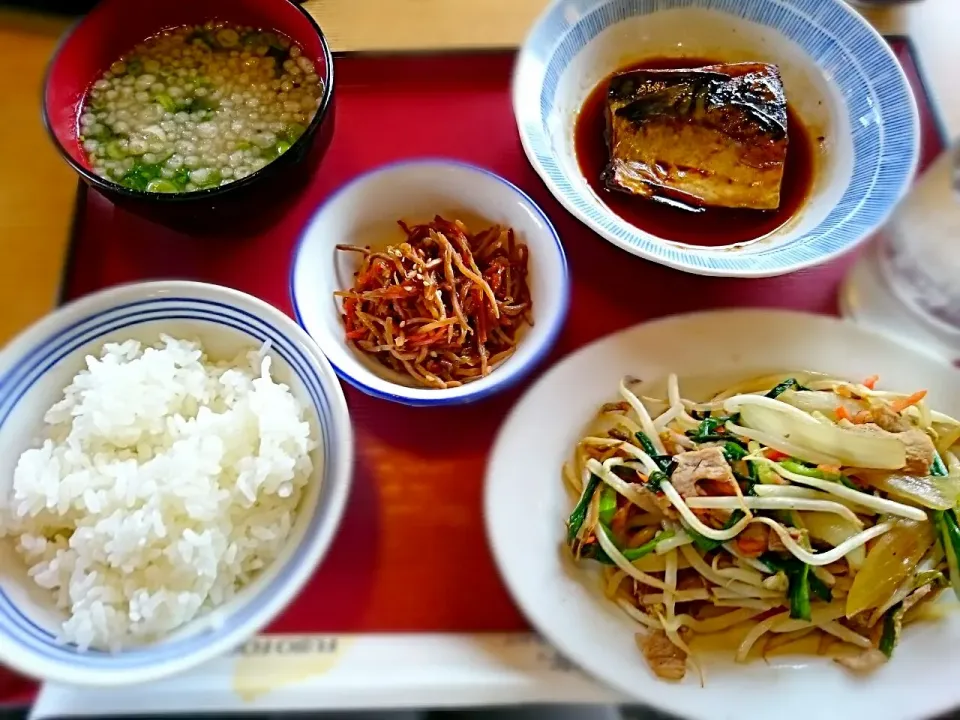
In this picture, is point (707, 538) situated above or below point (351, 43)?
below

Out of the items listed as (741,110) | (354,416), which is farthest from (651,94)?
(354,416)

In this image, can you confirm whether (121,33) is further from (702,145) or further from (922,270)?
(922,270)

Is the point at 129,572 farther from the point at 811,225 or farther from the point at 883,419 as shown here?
the point at 811,225

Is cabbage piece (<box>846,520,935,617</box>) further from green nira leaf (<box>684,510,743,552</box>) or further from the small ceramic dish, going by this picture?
the small ceramic dish

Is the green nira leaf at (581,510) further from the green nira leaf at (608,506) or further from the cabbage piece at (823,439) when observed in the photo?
the cabbage piece at (823,439)

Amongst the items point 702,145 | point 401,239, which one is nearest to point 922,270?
point 702,145

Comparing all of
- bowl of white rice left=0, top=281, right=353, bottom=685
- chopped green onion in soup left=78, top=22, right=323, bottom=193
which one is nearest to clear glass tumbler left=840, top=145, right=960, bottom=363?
bowl of white rice left=0, top=281, right=353, bottom=685
